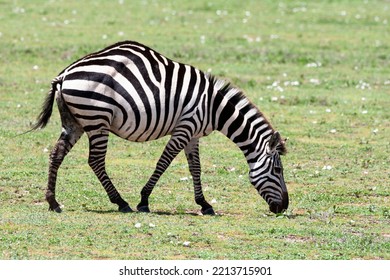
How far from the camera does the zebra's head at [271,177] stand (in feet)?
44.7

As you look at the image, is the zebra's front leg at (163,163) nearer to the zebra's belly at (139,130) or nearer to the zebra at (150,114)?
the zebra at (150,114)

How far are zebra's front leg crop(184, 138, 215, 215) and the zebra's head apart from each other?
72 cm

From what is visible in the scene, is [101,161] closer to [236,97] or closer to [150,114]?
[150,114]

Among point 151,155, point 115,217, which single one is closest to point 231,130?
point 115,217

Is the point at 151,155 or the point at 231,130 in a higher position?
the point at 231,130

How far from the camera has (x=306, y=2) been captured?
35.7m

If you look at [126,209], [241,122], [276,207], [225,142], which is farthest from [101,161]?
[225,142]

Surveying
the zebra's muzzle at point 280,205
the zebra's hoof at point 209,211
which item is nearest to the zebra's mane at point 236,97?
the zebra's muzzle at point 280,205

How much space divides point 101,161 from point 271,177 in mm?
2289

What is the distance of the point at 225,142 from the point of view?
1856 cm

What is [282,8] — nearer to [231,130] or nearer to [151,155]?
[151,155]

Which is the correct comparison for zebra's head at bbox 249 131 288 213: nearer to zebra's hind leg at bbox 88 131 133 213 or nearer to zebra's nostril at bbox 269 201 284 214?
zebra's nostril at bbox 269 201 284 214

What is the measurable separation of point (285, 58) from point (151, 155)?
9.44 m

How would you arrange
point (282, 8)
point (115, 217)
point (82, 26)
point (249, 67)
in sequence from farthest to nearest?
point (282, 8), point (82, 26), point (249, 67), point (115, 217)
